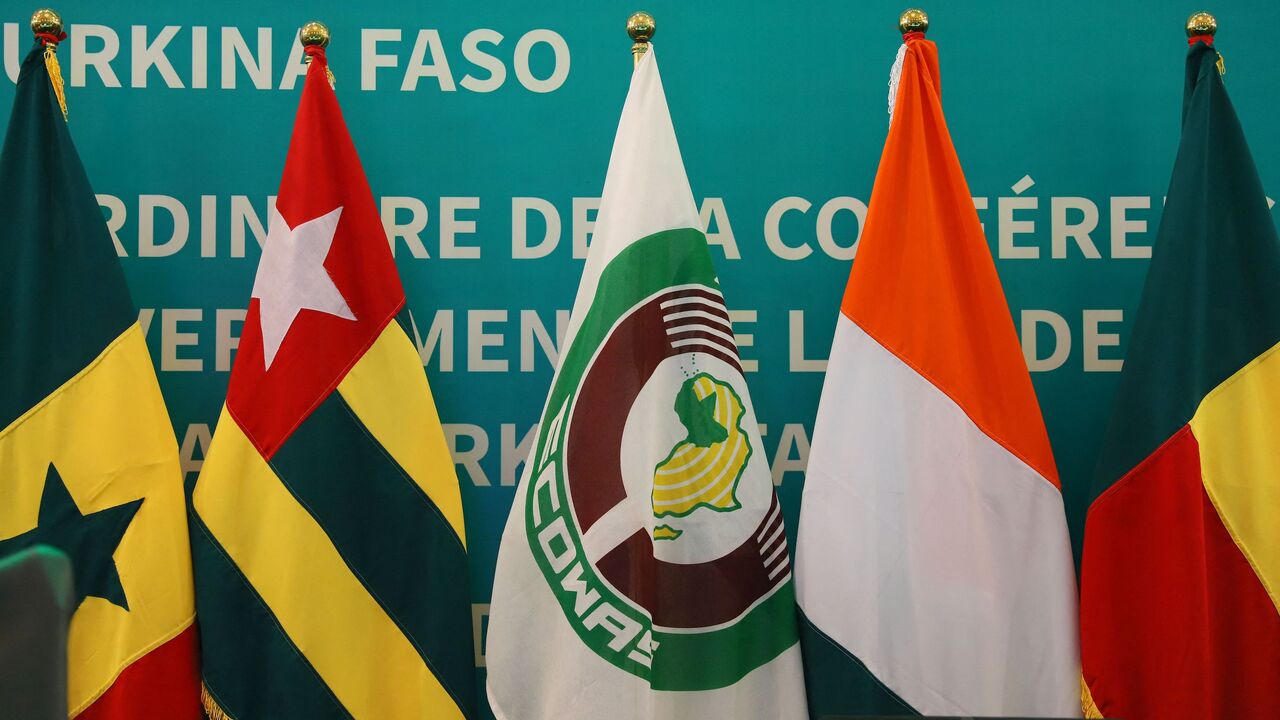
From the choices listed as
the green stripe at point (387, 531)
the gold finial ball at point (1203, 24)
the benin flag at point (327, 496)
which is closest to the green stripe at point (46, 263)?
the benin flag at point (327, 496)

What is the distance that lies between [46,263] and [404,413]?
64cm

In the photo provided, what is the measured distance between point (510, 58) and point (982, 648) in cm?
141

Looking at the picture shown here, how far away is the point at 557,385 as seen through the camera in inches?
66.8

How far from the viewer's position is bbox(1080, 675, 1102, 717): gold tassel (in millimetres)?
1556

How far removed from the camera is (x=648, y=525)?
162 cm

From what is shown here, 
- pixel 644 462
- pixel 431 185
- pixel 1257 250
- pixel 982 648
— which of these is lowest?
pixel 982 648

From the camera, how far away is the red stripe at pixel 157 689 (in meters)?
1.58

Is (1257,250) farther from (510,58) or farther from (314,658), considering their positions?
(314,658)

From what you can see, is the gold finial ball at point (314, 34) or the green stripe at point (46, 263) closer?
the green stripe at point (46, 263)

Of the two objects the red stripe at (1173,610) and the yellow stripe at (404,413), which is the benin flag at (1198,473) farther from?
the yellow stripe at (404,413)

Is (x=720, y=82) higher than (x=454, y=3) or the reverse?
the reverse

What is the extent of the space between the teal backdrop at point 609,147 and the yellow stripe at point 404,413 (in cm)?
22

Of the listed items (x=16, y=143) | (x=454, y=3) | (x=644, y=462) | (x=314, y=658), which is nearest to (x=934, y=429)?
(x=644, y=462)

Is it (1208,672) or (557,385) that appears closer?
(1208,672)
